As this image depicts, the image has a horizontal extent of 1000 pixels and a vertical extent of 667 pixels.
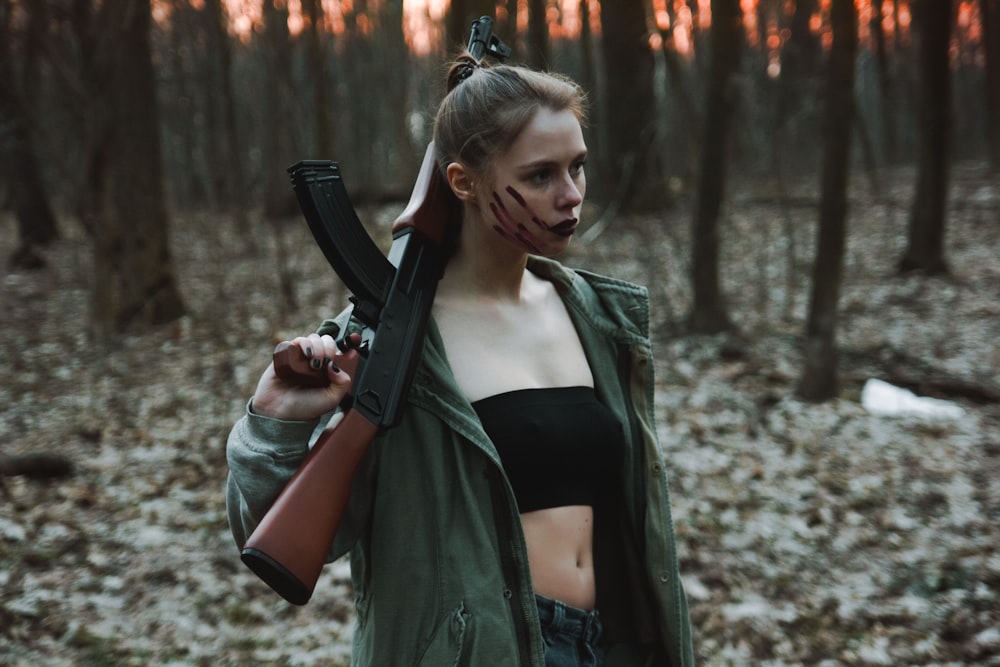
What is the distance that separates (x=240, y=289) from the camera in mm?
11492

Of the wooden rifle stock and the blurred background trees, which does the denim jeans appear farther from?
the blurred background trees

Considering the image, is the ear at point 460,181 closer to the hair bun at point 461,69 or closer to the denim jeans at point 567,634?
the hair bun at point 461,69

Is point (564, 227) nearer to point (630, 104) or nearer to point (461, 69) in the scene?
point (461, 69)

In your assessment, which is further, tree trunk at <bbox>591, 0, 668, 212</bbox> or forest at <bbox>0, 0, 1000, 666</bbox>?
tree trunk at <bbox>591, 0, 668, 212</bbox>

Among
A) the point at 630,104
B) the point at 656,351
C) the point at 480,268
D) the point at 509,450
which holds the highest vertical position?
the point at 630,104

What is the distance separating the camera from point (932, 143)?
10.3 meters

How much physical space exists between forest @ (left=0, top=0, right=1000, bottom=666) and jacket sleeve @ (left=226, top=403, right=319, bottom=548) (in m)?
1.16

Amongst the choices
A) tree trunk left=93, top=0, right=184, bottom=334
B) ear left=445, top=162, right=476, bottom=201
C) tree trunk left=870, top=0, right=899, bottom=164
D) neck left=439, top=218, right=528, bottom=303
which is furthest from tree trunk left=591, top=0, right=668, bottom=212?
ear left=445, top=162, right=476, bottom=201

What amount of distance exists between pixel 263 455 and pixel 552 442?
0.61 m

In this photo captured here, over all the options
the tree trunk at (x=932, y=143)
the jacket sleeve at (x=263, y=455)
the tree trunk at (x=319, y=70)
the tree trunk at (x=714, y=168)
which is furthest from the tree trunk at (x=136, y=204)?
the tree trunk at (x=932, y=143)

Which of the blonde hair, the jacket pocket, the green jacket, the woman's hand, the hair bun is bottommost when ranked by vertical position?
the jacket pocket

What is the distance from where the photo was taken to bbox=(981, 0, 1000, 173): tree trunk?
54.6 ft

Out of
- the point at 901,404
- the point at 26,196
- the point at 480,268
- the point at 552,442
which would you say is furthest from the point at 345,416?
the point at 26,196

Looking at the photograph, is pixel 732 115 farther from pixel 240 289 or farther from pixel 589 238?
pixel 240 289
